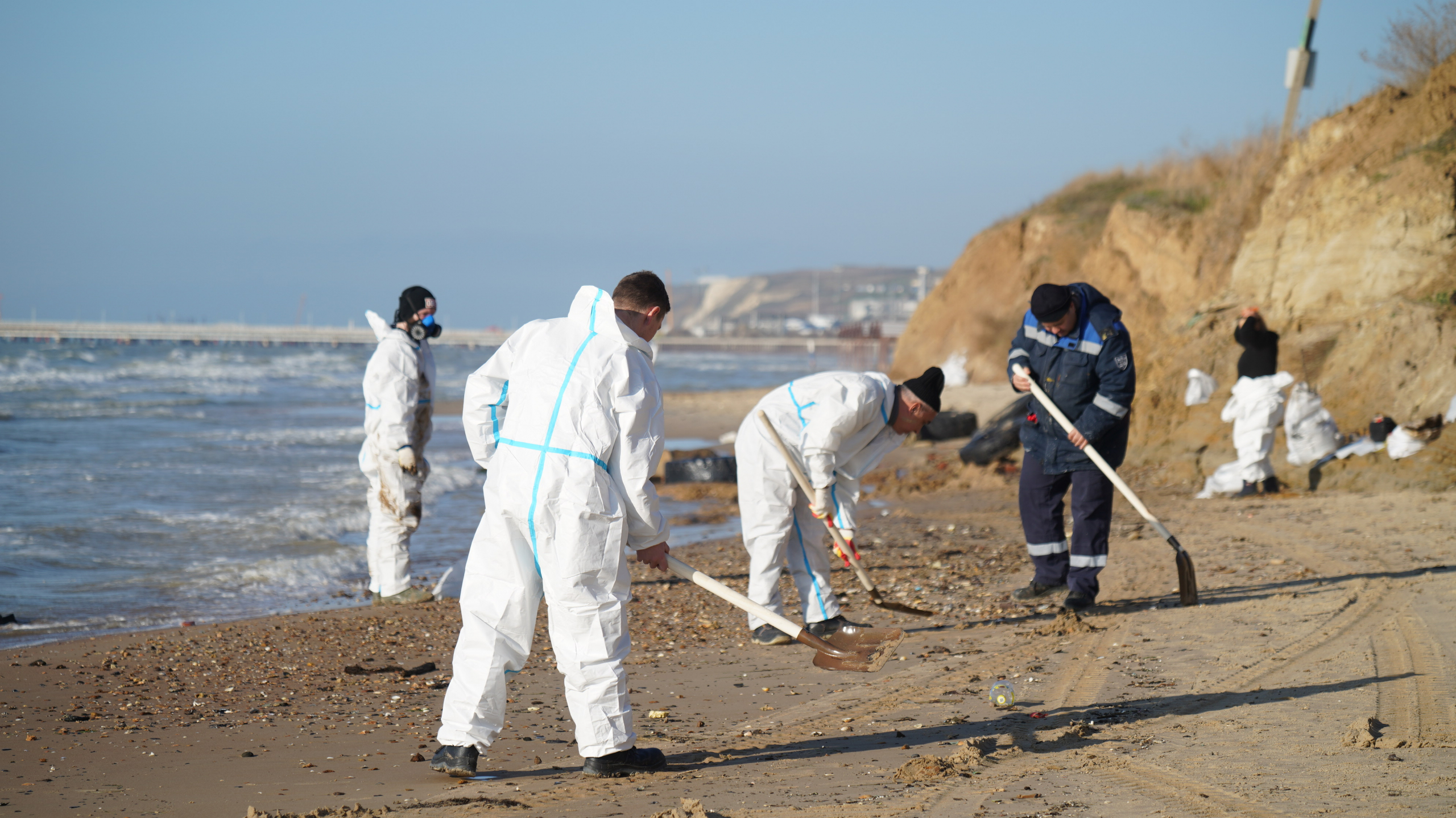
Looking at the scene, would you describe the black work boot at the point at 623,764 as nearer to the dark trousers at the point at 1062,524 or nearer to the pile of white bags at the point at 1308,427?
the dark trousers at the point at 1062,524

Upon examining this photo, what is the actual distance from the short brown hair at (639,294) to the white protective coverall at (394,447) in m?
3.74

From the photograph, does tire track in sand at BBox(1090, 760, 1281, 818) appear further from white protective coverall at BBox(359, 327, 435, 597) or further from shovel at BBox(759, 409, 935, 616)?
white protective coverall at BBox(359, 327, 435, 597)

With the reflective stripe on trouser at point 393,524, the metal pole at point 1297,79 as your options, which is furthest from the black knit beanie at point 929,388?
the metal pole at point 1297,79

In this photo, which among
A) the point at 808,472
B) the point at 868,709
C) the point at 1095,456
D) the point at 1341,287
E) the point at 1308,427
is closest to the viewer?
the point at 868,709

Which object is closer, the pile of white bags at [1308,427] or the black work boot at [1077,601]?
the black work boot at [1077,601]

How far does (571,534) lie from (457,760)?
0.93 meters

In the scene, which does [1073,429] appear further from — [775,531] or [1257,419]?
[1257,419]

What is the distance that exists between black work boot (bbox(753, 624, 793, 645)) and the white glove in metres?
0.82

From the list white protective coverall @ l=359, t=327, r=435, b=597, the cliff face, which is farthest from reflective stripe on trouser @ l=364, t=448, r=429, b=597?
the cliff face

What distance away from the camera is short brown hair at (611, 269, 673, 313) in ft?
12.8

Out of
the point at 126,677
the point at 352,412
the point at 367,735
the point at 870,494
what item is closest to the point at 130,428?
the point at 352,412

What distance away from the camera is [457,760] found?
3705 millimetres

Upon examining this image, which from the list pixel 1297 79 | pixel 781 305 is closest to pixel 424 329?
pixel 1297 79

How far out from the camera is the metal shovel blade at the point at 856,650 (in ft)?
13.4
